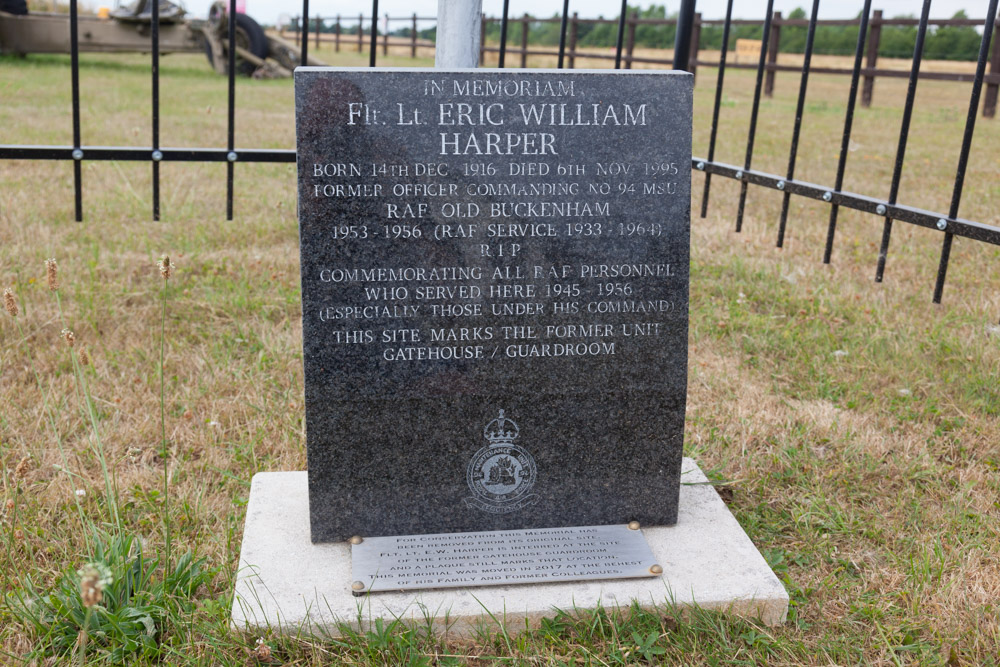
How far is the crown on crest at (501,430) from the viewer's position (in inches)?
88.7

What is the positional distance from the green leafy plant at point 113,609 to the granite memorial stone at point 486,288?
39 cm

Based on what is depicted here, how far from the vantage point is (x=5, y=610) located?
6.40ft

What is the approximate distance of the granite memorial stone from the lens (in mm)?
2082

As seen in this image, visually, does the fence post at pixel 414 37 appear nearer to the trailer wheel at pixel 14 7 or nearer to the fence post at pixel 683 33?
the trailer wheel at pixel 14 7

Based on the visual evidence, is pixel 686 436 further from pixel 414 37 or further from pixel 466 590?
pixel 414 37

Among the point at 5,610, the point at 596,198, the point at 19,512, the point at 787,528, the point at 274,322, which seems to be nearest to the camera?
the point at 5,610

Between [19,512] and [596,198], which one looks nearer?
[596,198]

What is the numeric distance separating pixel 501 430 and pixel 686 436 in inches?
36.1

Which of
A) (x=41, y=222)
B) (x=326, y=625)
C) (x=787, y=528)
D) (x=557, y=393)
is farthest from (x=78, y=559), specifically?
(x=41, y=222)

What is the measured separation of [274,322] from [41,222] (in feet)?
5.75

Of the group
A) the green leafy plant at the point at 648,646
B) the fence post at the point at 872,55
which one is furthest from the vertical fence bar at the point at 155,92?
the fence post at the point at 872,55

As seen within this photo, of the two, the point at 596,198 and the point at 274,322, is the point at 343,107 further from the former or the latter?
the point at 274,322

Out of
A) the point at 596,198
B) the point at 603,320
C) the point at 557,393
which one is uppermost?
the point at 596,198

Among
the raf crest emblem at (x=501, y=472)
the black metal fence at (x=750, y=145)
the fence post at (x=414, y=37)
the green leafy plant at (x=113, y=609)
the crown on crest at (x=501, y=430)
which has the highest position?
the fence post at (x=414, y=37)
